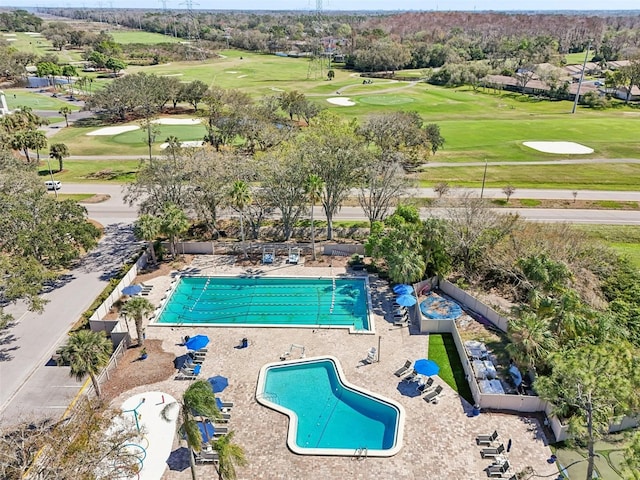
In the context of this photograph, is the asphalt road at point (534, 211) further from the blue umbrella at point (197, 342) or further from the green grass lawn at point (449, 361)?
the blue umbrella at point (197, 342)

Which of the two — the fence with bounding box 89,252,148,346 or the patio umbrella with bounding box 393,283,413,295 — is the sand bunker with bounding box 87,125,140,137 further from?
the patio umbrella with bounding box 393,283,413,295

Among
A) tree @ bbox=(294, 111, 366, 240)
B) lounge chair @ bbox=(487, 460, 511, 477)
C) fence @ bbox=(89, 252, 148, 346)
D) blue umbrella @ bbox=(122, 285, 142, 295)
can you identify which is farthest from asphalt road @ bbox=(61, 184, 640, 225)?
lounge chair @ bbox=(487, 460, 511, 477)

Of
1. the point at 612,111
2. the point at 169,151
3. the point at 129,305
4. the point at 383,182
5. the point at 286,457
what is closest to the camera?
the point at 286,457

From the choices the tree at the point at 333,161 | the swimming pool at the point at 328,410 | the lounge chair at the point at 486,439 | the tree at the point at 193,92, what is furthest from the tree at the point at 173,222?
the tree at the point at 193,92

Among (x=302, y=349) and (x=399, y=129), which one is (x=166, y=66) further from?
(x=302, y=349)

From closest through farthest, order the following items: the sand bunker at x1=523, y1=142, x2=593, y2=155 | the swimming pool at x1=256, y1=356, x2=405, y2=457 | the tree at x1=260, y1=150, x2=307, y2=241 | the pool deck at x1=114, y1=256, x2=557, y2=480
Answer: the pool deck at x1=114, y1=256, x2=557, y2=480
the swimming pool at x1=256, y1=356, x2=405, y2=457
the tree at x1=260, y1=150, x2=307, y2=241
the sand bunker at x1=523, y1=142, x2=593, y2=155

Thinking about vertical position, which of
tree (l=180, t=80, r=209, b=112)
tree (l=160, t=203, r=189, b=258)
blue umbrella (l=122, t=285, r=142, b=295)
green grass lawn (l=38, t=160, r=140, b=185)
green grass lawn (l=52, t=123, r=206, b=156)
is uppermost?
tree (l=180, t=80, r=209, b=112)

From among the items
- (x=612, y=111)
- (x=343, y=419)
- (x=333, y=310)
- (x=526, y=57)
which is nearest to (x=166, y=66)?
(x=526, y=57)
